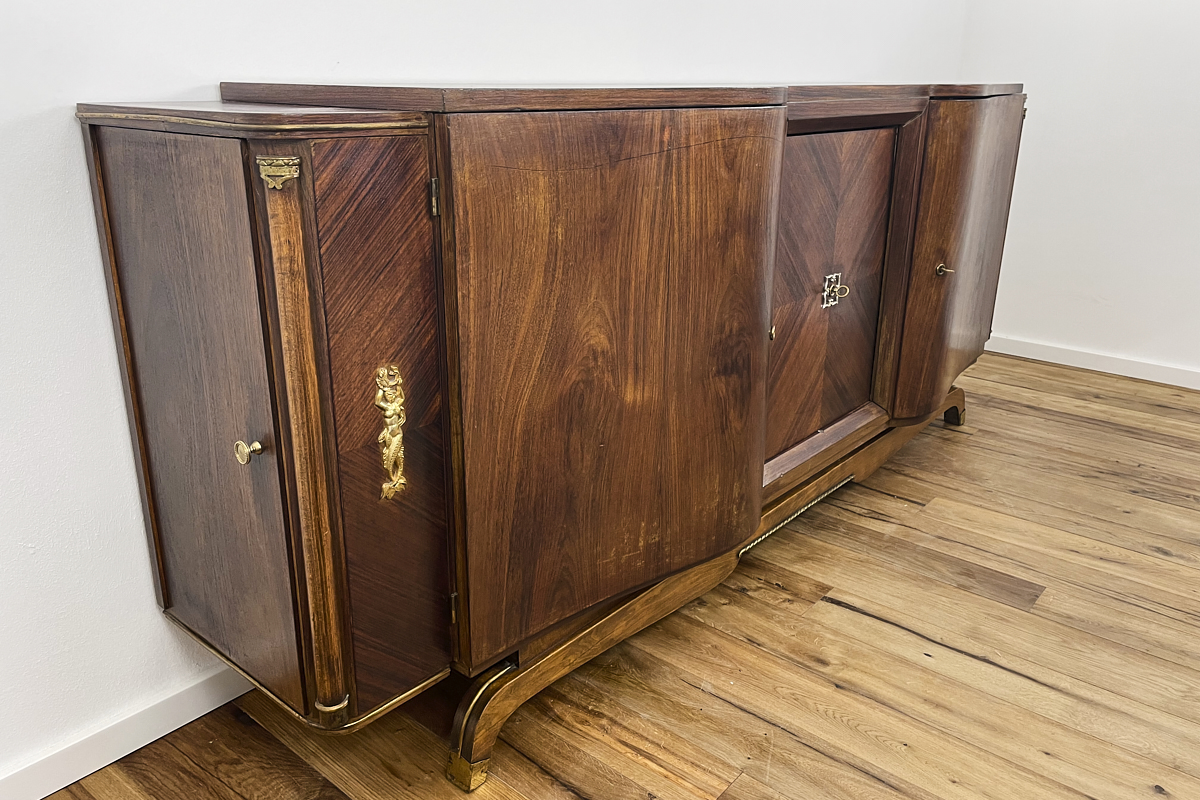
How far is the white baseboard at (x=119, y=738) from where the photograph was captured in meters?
0.92

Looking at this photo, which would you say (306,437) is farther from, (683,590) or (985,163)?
(985,163)

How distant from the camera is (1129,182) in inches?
88.0

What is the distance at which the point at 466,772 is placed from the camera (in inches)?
37.2

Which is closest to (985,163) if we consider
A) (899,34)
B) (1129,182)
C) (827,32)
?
(827,32)

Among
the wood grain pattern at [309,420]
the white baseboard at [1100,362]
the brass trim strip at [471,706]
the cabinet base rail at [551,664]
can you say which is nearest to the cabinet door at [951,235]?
the cabinet base rail at [551,664]

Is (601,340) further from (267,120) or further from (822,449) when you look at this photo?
(822,449)

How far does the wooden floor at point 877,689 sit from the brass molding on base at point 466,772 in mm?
13

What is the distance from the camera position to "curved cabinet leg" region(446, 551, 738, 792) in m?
0.94

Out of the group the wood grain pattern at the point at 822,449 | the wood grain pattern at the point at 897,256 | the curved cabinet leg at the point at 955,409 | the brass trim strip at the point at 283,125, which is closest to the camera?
the brass trim strip at the point at 283,125

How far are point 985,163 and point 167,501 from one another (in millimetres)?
1362

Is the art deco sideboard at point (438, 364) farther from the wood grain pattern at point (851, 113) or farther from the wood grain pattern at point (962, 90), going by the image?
the wood grain pattern at point (962, 90)

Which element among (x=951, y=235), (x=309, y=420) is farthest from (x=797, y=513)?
(x=309, y=420)

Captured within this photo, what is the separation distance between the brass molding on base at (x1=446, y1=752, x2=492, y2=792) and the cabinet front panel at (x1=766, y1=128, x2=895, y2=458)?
61cm

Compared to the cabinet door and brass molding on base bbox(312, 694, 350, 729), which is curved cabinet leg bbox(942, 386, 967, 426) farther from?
brass molding on base bbox(312, 694, 350, 729)
